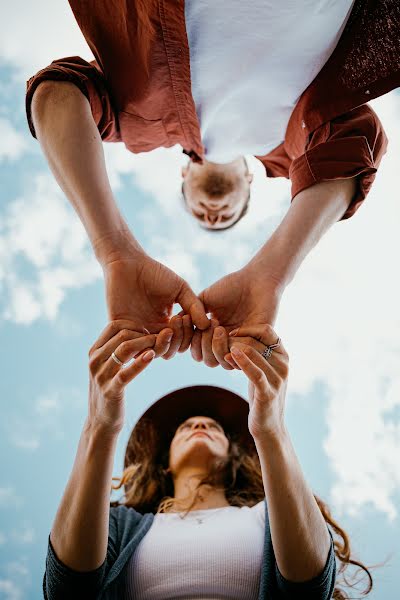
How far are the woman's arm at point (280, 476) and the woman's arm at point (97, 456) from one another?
251mm

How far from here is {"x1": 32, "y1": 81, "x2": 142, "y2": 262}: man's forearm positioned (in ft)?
4.14

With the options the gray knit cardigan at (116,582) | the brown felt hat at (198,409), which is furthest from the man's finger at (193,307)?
the brown felt hat at (198,409)

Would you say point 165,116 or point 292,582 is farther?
point 165,116

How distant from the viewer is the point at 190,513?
5.90ft

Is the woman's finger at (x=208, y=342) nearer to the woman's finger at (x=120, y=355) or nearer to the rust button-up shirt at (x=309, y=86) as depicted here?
the woman's finger at (x=120, y=355)

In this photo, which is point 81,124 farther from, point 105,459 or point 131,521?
point 131,521

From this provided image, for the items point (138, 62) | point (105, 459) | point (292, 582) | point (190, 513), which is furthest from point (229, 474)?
point (138, 62)

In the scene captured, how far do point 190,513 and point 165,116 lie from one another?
4.47ft

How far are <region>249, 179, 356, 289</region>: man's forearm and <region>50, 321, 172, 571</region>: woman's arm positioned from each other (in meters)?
0.32

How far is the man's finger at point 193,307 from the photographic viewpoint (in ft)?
4.50

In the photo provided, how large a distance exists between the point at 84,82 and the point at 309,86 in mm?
630

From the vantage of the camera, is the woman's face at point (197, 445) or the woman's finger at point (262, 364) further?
the woman's face at point (197, 445)

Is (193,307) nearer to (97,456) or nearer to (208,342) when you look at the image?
(208,342)

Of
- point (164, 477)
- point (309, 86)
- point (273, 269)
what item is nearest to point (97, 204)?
point (273, 269)
